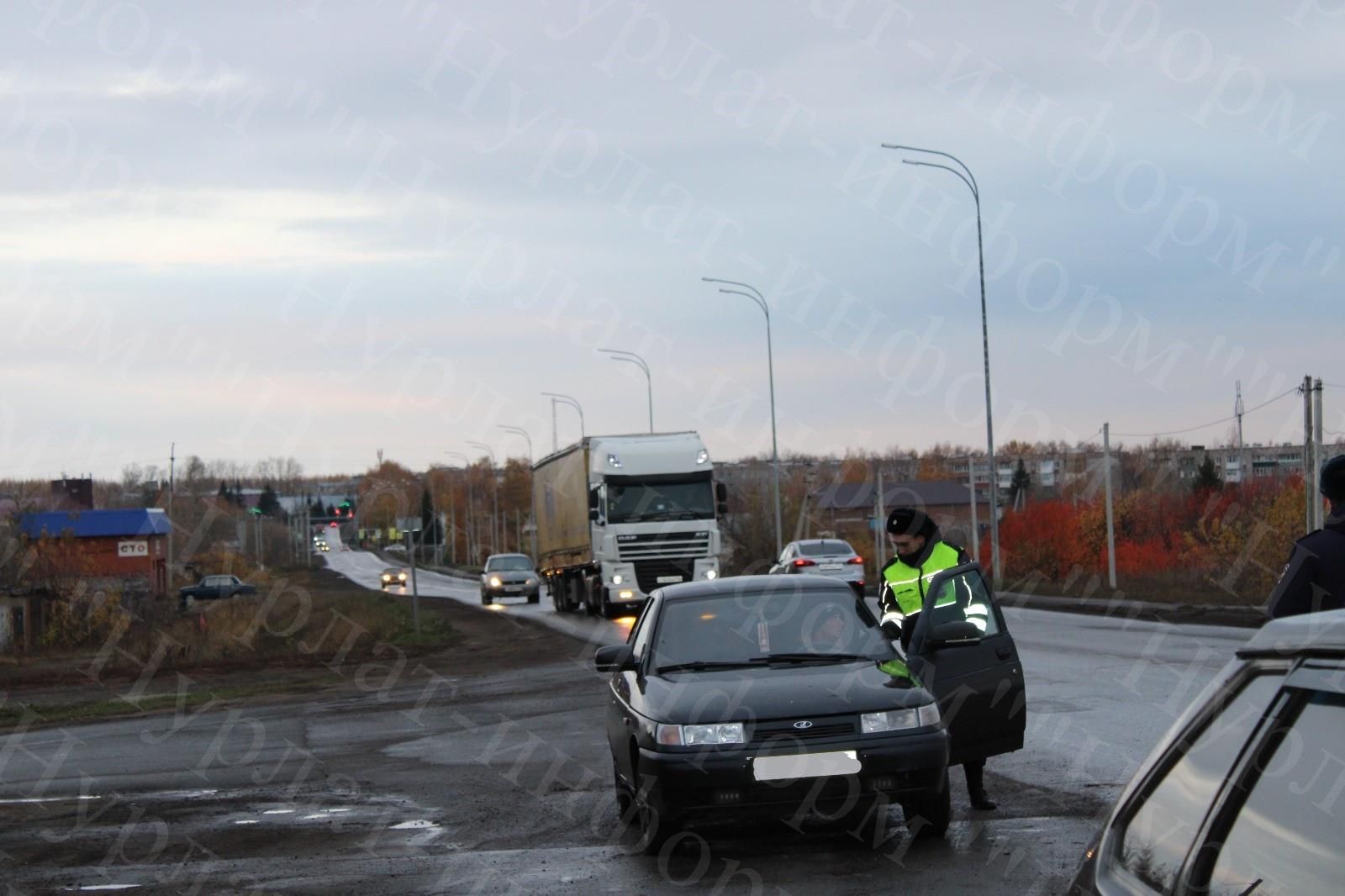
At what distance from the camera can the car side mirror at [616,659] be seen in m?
9.77

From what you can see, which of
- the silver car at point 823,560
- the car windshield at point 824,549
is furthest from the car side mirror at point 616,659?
the car windshield at point 824,549

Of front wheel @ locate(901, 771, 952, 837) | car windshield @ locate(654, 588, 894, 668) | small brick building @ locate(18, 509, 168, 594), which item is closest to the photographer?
front wheel @ locate(901, 771, 952, 837)

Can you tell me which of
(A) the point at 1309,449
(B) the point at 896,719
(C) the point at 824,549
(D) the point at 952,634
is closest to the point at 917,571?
(D) the point at 952,634

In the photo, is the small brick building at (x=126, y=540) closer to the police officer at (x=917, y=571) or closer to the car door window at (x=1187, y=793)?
the police officer at (x=917, y=571)

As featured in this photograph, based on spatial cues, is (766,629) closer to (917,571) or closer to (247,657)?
(917,571)

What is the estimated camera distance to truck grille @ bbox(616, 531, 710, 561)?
119 ft

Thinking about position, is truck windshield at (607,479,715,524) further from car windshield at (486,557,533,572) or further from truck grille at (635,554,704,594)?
car windshield at (486,557,533,572)

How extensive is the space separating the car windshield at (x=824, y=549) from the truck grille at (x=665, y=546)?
747cm

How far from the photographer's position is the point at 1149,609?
3341 cm

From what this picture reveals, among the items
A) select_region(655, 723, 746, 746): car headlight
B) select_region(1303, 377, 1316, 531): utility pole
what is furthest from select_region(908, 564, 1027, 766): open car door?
select_region(1303, 377, 1316, 531): utility pole

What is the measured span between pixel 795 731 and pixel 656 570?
2808 centimetres

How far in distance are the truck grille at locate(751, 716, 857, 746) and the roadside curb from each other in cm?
1807

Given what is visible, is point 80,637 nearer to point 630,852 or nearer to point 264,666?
point 264,666

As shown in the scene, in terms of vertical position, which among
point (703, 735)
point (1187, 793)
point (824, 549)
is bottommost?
point (824, 549)
